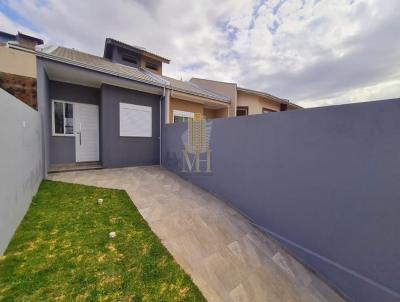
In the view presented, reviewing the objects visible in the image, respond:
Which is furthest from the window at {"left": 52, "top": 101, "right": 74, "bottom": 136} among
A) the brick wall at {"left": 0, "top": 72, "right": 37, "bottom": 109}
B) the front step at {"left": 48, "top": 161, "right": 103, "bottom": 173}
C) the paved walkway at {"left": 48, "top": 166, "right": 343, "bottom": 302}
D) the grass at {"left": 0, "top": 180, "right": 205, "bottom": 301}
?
the grass at {"left": 0, "top": 180, "right": 205, "bottom": 301}

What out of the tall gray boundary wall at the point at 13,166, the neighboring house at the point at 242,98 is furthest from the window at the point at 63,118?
the neighboring house at the point at 242,98

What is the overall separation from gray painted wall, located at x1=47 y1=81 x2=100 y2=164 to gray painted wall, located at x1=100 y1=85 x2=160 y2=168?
107 centimetres

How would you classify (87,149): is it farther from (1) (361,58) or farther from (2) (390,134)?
(1) (361,58)

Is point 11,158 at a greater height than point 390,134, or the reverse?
point 390,134

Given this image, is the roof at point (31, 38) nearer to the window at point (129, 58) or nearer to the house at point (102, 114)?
the house at point (102, 114)

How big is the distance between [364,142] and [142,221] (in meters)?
3.76

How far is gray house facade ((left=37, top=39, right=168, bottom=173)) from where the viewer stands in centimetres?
610

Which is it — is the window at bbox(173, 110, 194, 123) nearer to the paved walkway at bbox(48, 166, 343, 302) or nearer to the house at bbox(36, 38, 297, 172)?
the house at bbox(36, 38, 297, 172)

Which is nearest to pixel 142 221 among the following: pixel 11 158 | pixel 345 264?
pixel 11 158

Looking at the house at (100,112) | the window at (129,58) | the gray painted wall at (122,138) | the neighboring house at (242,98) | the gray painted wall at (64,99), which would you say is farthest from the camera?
the neighboring house at (242,98)

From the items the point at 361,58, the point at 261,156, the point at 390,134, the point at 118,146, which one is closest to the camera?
the point at 390,134

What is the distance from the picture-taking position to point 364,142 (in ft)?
7.34

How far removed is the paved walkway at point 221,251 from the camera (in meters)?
2.30

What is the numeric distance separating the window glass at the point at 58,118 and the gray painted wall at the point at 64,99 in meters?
0.19
